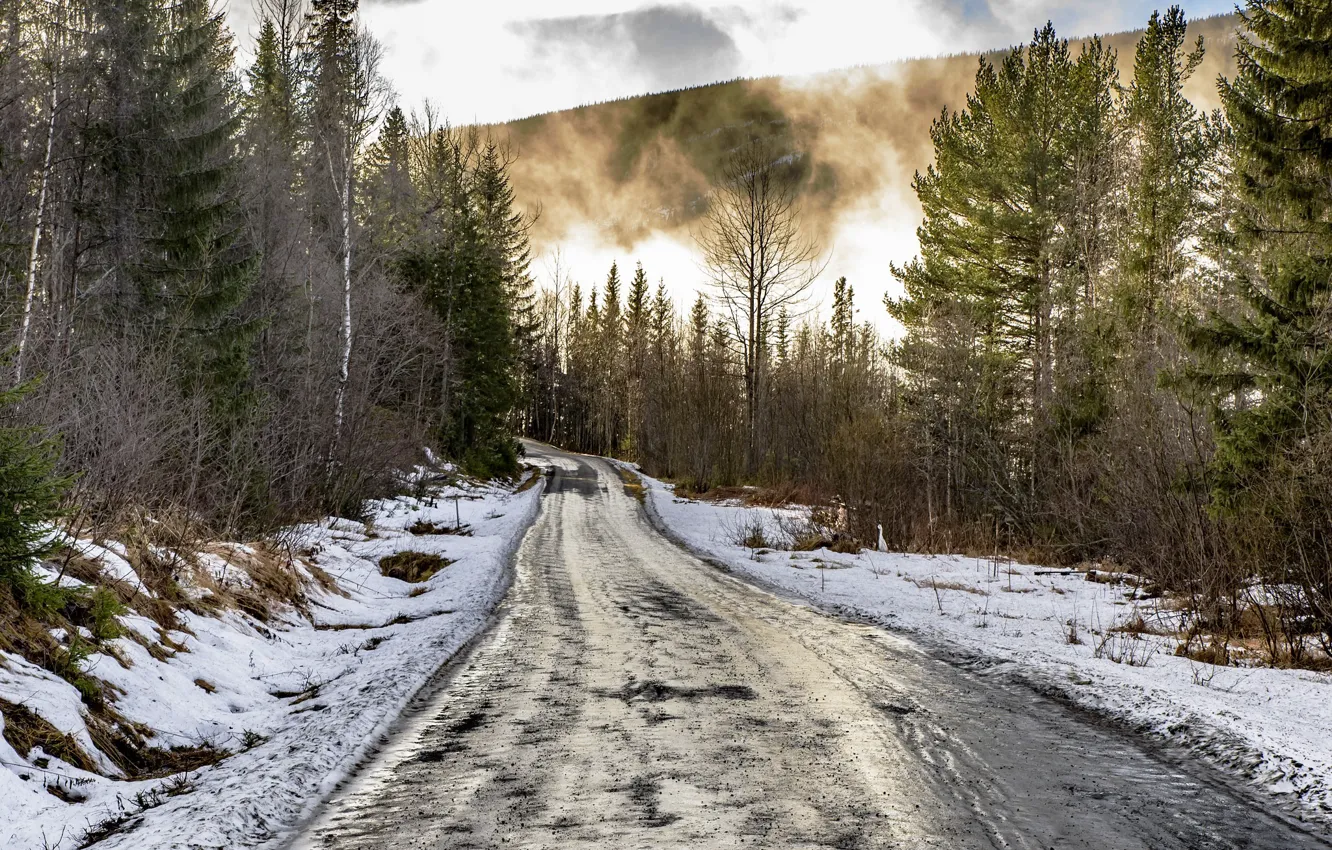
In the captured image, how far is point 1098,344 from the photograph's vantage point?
19016mm

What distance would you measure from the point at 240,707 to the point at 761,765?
12.2 ft

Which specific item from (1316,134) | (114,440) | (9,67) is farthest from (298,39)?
(1316,134)

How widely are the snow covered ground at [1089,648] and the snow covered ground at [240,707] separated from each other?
4583 millimetres

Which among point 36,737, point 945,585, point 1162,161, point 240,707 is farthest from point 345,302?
point 1162,161

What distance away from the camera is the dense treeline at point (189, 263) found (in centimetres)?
965

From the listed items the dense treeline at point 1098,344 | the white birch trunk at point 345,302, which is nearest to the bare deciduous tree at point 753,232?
the dense treeline at point 1098,344

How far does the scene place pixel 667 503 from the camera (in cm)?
2934

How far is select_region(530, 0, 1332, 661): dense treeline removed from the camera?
343 inches

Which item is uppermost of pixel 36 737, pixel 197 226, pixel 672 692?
pixel 197 226

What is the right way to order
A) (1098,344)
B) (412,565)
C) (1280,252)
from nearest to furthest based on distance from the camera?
1. (1280,252)
2. (412,565)
3. (1098,344)

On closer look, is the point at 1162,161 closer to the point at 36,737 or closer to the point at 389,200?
the point at 389,200

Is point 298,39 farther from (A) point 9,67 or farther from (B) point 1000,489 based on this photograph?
(B) point 1000,489

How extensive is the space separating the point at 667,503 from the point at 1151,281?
53.2 ft

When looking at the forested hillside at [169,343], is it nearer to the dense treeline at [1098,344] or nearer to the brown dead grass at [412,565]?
the brown dead grass at [412,565]
